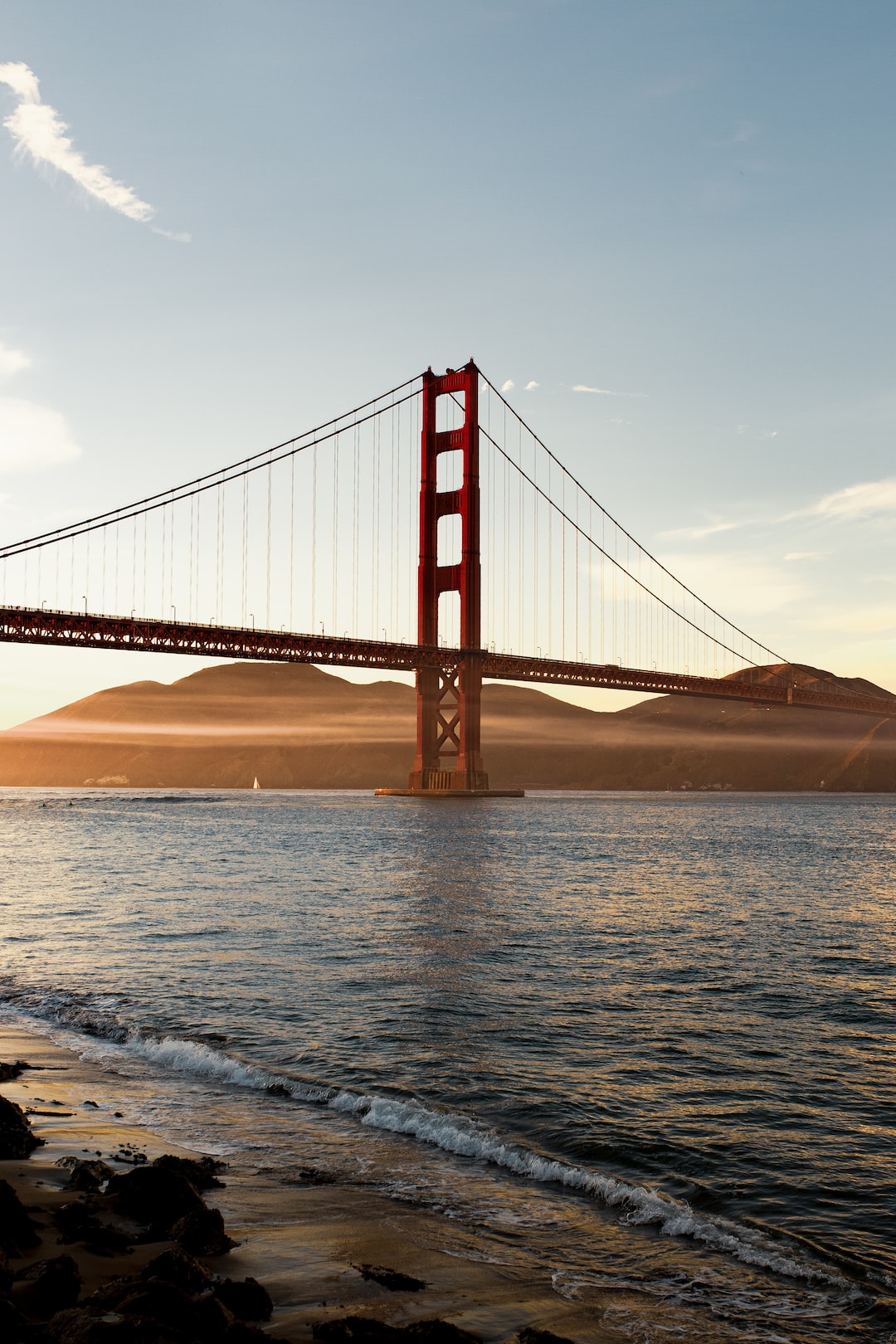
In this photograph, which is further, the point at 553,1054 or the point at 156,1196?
the point at 553,1054

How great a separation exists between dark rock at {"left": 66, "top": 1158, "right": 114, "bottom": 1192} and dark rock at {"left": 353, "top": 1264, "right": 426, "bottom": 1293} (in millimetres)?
2064

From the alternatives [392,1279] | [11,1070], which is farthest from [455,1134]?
[11,1070]

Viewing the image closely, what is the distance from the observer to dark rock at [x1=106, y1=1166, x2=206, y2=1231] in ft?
21.1

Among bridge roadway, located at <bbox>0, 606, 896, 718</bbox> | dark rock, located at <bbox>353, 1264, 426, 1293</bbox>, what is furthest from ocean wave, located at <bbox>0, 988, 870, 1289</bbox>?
bridge roadway, located at <bbox>0, 606, 896, 718</bbox>

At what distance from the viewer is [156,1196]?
651cm

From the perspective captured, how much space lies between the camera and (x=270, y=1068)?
10.7 metres

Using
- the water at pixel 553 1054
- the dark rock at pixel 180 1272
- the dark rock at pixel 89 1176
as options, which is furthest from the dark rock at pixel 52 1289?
the water at pixel 553 1054

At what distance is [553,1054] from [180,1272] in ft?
21.2

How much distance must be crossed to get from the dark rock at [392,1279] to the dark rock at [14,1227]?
1730 millimetres

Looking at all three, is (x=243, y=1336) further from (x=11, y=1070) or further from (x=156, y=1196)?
(x=11, y=1070)

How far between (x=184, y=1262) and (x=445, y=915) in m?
17.8

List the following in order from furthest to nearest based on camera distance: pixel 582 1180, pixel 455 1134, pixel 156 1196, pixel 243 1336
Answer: pixel 455 1134, pixel 582 1180, pixel 156 1196, pixel 243 1336

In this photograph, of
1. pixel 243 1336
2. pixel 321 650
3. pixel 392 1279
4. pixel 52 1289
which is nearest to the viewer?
pixel 243 1336

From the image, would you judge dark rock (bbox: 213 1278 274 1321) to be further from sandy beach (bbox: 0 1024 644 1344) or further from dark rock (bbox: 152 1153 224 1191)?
dark rock (bbox: 152 1153 224 1191)
